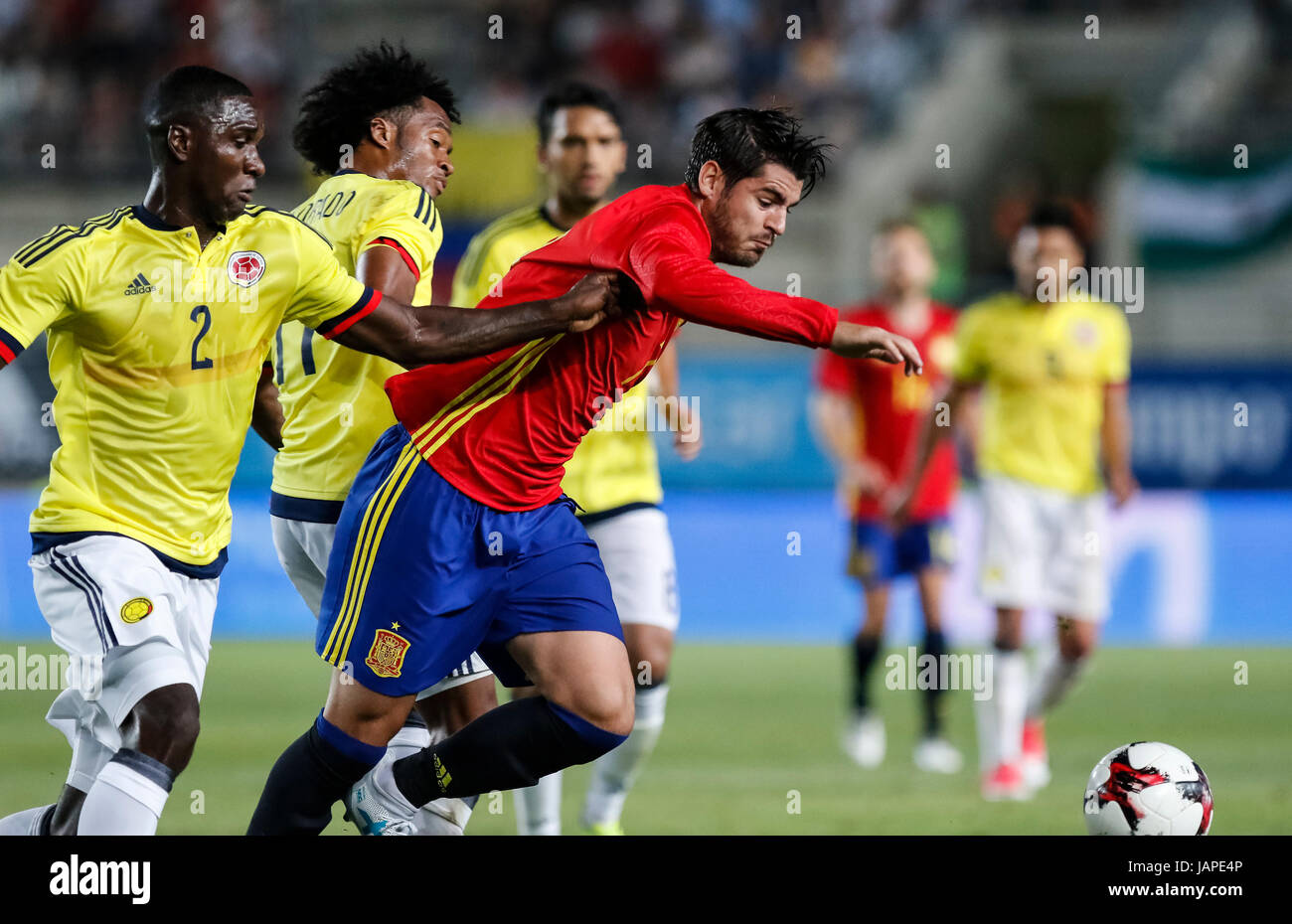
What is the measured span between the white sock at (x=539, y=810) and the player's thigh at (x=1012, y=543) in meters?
2.71

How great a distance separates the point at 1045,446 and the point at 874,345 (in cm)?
380

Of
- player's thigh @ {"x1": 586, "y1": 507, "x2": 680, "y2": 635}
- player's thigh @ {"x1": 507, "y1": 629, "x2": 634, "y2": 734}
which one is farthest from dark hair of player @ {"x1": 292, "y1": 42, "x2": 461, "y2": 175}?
player's thigh @ {"x1": 507, "y1": 629, "x2": 634, "y2": 734}

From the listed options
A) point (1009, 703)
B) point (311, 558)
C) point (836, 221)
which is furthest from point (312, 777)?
point (836, 221)

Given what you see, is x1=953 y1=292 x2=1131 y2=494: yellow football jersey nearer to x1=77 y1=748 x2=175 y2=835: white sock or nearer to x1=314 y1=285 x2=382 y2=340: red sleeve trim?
x1=314 y1=285 x2=382 y2=340: red sleeve trim

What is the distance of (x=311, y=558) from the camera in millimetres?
4980

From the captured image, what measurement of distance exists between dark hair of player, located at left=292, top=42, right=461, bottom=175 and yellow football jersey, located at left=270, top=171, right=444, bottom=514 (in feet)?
0.77

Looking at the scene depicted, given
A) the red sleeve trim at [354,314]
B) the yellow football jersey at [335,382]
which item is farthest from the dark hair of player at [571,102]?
the red sleeve trim at [354,314]

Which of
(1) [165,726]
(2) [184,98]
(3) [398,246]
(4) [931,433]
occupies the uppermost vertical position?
(2) [184,98]

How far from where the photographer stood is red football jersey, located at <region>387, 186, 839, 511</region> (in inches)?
168

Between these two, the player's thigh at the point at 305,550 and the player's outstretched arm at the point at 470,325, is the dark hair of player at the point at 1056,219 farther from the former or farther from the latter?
the player's thigh at the point at 305,550

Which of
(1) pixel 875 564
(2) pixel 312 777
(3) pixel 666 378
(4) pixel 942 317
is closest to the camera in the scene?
(2) pixel 312 777

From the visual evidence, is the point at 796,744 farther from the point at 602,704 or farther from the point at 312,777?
the point at 312,777

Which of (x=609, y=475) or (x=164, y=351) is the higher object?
(x=164, y=351)

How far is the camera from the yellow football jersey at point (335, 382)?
4.77 meters
